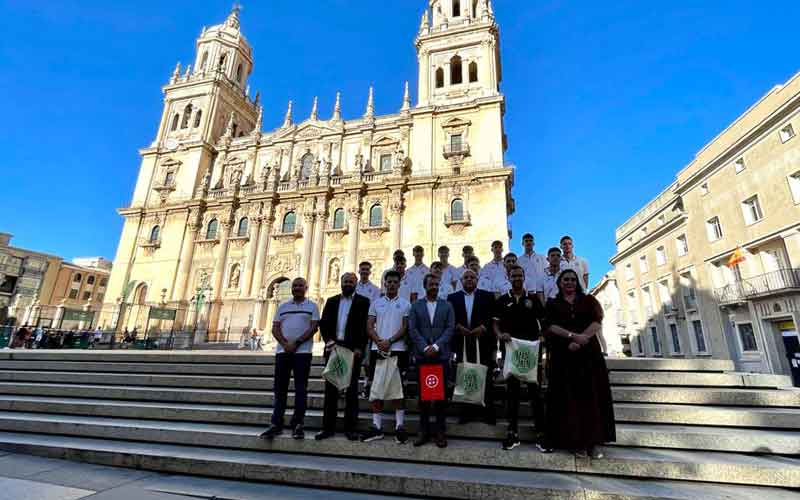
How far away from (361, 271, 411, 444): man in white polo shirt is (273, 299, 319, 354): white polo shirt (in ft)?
2.57

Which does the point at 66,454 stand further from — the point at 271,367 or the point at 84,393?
the point at 271,367

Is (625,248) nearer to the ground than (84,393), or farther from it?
farther from it

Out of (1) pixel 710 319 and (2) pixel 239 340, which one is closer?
(1) pixel 710 319

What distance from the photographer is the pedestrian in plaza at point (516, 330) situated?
147 inches

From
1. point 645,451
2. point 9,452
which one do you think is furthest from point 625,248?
point 9,452

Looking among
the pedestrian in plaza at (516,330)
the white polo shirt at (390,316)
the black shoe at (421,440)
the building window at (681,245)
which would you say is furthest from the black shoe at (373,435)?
the building window at (681,245)

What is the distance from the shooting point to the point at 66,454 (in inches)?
168

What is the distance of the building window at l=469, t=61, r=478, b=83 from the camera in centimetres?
2491

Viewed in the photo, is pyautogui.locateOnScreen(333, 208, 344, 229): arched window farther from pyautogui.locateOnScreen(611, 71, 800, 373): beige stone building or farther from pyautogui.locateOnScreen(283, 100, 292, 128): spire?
pyautogui.locateOnScreen(611, 71, 800, 373): beige stone building

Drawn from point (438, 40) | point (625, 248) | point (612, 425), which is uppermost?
point (438, 40)

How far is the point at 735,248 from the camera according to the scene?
1633cm

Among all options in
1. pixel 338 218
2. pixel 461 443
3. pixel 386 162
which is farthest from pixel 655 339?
pixel 461 443

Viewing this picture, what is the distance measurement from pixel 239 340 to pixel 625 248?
28.7 metres

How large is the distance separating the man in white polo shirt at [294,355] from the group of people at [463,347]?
1cm
